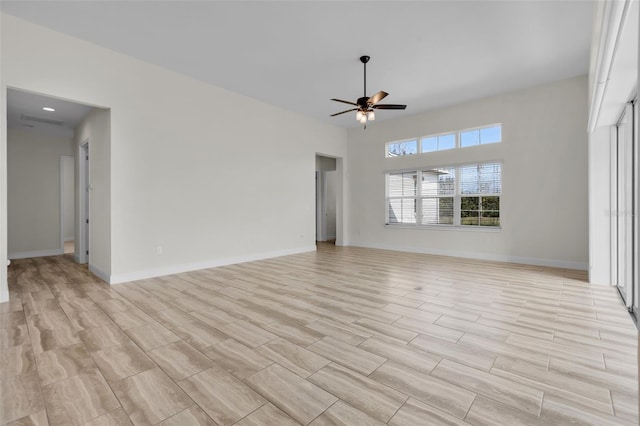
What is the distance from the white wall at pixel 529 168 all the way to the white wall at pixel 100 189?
579 centimetres

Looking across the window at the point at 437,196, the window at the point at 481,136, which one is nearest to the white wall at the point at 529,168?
the window at the point at 481,136

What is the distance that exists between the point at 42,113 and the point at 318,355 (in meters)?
6.48

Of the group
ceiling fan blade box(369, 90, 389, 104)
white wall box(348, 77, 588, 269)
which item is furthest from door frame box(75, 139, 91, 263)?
white wall box(348, 77, 588, 269)

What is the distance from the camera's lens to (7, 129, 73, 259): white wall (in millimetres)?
6234

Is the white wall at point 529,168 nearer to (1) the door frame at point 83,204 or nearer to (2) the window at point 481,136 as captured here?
(2) the window at point 481,136

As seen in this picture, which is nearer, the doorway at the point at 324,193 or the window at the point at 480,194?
the window at the point at 480,194

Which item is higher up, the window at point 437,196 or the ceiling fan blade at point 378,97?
the ceiling fan blade at point 378,97

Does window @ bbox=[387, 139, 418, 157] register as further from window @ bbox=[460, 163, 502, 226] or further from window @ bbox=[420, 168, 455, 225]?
window @ bbox=[460, 163, 502, 226]

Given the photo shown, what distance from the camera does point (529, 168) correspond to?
5.36m

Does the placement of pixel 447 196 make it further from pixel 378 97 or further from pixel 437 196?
pixel 378 97

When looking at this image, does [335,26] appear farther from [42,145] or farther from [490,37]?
[42,145]

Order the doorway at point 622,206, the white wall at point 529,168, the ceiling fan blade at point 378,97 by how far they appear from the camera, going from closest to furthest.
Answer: the doorway at point 622,206 < the ceiling fan blade at point 378,97 < the white wall at point 529,168

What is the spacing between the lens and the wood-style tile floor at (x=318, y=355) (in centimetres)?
150

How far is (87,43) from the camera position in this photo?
3.85 m
